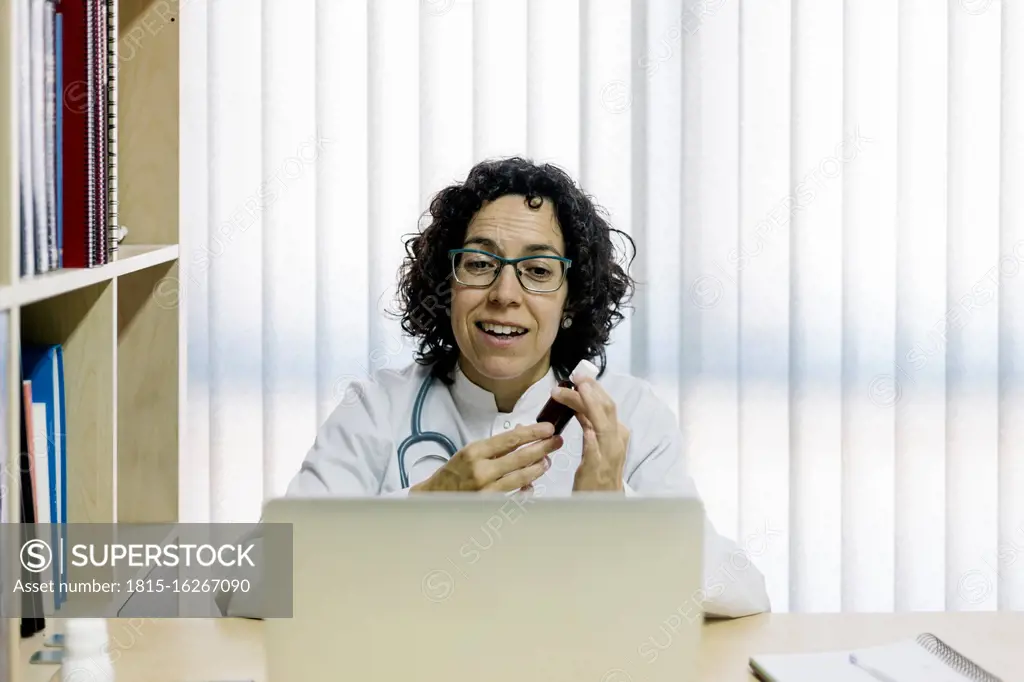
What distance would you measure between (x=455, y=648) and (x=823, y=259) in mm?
1821

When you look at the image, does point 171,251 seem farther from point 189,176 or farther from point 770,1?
point 770,1

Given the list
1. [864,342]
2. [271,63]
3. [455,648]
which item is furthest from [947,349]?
[455,648]

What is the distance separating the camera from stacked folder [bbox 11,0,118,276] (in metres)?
1.10

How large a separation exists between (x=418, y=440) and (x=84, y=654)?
84 cm

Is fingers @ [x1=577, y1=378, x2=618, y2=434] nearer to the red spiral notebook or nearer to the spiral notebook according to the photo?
the spiral notebook

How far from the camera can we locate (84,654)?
1116mm

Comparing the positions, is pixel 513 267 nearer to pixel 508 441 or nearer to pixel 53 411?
pixel 508 441

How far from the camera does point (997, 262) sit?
8.05 feet

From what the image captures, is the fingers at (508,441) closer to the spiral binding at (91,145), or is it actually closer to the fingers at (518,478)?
the fingers at (518,478)

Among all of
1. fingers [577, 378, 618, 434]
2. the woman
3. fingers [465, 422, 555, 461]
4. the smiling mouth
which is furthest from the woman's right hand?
the smiling mouth

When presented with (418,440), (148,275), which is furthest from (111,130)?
(418,440)

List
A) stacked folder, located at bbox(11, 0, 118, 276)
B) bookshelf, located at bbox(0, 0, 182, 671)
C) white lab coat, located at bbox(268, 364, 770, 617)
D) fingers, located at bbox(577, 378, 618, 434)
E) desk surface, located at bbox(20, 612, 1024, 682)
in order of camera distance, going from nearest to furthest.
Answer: stacked folder, located at bbox(11, 0, 118, 276) → desk surface, located at bbox(20, 612, 1024, 682) → fingers, located at bbox(577, 378, 618, 434) → bookshelf, located at bbox(0, 0, 182, 671) → white lab coat, located at bbox(268, 364, 770, 617)

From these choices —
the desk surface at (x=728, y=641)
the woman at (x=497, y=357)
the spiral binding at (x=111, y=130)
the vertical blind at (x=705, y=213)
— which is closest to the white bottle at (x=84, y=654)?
the desk surface at (x=728, y=641)

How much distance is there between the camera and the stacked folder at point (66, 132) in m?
1.10
